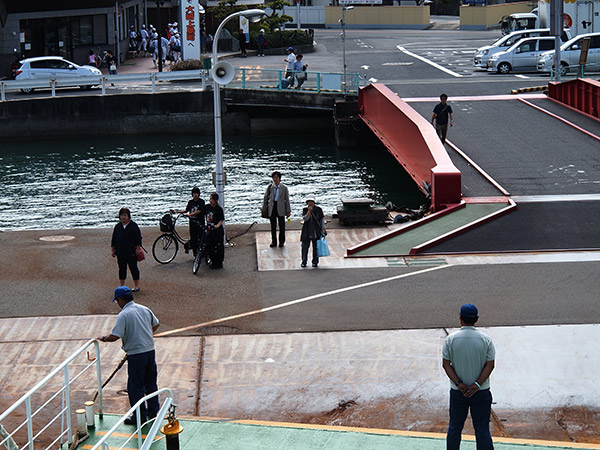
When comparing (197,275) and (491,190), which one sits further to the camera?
(491,190)

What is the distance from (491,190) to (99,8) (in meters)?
41.9

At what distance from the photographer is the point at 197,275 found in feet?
60.6

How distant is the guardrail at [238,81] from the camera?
41062 mm

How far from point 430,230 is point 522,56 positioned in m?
29.1

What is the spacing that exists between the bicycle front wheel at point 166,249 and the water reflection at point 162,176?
8456 millimetres

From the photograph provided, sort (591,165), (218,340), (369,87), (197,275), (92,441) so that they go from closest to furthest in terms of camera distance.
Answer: (92,441) → (218,340) → (197,275) → (591,165) → (369,87)

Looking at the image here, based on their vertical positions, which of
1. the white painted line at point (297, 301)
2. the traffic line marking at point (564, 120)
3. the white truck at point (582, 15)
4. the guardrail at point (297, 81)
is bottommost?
the white painted line at point (297, 301)

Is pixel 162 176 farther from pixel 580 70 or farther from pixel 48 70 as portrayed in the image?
pixel 580 70

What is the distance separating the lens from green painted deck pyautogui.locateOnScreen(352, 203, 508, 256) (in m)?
20.0

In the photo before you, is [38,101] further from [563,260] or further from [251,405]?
[251,405]

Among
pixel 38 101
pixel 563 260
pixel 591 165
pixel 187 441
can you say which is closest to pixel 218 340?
pixel 187 441

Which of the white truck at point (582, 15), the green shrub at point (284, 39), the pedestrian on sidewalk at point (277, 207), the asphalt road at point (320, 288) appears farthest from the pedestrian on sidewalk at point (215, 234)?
the green shrub at point (284, 39)

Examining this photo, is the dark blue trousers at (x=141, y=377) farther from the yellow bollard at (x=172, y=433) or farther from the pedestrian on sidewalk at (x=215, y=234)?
the pedestrian on sidewalk at (x=215, y=234)

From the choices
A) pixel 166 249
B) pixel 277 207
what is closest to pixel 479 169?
pixel 277 207
